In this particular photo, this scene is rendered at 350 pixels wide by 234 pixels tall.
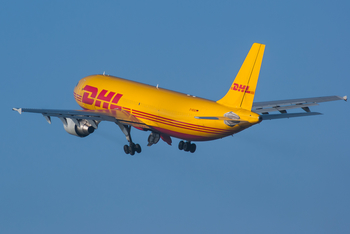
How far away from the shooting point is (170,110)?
6706 cm

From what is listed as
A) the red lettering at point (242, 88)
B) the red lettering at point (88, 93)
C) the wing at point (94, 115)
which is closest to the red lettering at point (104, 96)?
the red lettering at point (88, 93)

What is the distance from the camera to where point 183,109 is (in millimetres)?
66062

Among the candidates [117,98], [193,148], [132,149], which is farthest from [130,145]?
[193,148]

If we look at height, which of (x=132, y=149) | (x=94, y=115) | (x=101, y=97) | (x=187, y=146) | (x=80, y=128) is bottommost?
(x=132, y=149)

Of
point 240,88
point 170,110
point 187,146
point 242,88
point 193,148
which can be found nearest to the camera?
point 242,88

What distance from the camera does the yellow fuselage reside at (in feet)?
207

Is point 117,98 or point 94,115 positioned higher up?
point 117,98

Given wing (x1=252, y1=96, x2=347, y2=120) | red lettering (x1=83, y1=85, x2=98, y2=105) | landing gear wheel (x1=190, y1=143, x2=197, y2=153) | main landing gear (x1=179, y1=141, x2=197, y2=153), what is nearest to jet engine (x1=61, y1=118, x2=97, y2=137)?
red lettering (x1=83, y1=85, x2=98, y2=105)

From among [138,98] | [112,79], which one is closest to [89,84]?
[112,79]

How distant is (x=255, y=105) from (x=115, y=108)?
13133mm

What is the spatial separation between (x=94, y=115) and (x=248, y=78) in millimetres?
15538

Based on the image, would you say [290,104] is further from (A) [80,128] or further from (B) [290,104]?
(A) [80,128]

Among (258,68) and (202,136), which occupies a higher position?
(258,68)

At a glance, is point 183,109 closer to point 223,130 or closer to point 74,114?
point 223,130
